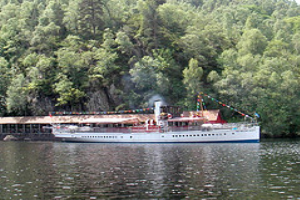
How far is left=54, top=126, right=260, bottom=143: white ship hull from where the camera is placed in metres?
68.2

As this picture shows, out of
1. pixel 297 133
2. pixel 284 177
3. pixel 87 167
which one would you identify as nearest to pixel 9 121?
pixel 87 167

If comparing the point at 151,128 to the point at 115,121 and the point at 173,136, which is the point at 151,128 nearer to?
the point at 173,136

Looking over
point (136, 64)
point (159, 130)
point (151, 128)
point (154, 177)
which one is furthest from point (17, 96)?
point (154, 177)

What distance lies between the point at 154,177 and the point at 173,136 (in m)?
38.6

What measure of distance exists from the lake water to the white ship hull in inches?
788

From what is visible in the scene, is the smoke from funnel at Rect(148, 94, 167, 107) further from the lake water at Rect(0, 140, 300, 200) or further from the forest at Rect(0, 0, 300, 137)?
the lake water at Rect(0, 140, 300, 200)

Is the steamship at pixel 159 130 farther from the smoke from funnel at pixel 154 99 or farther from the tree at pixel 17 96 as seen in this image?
the tree at pixel 17 96

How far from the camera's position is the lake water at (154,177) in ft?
89.4

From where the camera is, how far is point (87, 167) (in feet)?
130

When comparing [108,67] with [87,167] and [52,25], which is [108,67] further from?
[87,167]

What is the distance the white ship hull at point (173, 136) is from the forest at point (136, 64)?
12.5 meters

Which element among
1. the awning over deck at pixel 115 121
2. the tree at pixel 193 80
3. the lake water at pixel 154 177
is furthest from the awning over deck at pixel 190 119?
the lake water at pixel 154 177

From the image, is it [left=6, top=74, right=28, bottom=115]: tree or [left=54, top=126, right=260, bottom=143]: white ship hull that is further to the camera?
[left=6, top=74, right=28, bottom=115]: tree

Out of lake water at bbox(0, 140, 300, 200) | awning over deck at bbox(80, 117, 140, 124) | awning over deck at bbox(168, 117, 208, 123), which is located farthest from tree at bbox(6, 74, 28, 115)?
lake water at bbox(0, 140, 300, 200)
